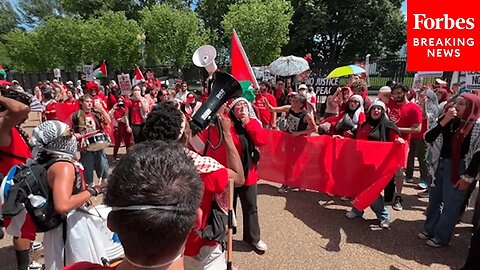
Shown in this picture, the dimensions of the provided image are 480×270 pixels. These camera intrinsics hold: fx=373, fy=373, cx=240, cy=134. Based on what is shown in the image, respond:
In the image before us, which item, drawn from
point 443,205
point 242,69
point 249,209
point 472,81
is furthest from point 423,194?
point 242,69

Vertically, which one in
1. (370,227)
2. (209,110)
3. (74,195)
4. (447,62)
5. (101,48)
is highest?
(101,48)

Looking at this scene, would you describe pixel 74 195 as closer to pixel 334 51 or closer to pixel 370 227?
pixel 370 227

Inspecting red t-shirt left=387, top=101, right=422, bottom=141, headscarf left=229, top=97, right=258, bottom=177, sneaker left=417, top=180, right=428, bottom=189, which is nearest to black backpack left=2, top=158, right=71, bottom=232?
headscarf left=229, top=97, right=258, bottom=177

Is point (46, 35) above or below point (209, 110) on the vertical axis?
above

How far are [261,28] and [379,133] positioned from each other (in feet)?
70.9

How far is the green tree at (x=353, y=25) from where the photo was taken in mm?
35094

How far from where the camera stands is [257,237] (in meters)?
4.45

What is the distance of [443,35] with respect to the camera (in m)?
4.11

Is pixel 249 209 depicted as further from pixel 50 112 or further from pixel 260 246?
pixel 50 112

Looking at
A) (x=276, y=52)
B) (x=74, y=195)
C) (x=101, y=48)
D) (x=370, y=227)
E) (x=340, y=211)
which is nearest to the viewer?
(x=74, y=195)

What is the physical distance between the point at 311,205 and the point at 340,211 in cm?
48

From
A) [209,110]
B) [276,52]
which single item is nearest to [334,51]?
[276,52]

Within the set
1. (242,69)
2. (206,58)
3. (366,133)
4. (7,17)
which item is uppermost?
(7,17)

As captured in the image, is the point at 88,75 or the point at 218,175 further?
the point at 88,75
